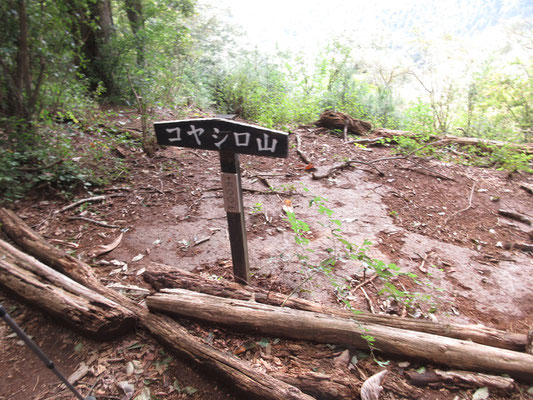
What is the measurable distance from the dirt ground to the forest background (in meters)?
0.96

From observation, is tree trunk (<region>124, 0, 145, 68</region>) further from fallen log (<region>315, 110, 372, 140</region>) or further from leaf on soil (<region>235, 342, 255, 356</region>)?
leaf on soil (<region>235, 342, 255, 356</region>)

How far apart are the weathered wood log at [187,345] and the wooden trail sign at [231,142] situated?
0.83 metres

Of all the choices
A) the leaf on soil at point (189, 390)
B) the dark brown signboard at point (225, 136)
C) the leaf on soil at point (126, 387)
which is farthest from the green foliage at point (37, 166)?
the leaf on soil at point (189, 390)

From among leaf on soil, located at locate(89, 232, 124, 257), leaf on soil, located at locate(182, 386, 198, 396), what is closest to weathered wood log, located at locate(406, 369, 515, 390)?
leaf on soil, located at locate(182, 386, 198, 396)

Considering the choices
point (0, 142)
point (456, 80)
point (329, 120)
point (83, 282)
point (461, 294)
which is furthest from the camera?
point (456, 80)

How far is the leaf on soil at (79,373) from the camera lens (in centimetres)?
188

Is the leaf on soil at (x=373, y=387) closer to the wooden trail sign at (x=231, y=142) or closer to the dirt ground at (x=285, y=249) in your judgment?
the dirt ground at (x=285, y=249)

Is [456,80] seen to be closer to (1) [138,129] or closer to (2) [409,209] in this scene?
(2) [409,209]

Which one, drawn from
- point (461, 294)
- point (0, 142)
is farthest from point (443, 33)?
point (0, 142)

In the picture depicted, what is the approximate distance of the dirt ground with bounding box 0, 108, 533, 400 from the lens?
6.26 feet

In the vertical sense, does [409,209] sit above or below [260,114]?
A: below

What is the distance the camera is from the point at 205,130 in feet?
6.83

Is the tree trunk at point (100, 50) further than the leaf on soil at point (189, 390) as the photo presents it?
Yes

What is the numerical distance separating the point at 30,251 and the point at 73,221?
0.88m
